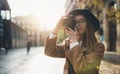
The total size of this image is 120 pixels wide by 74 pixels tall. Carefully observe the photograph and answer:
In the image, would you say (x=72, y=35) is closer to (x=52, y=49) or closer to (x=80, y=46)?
(x=80, y=46)

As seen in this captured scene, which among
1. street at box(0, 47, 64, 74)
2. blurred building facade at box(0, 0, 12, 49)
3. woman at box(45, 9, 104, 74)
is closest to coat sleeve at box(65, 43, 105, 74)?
woman at box(45, 9, 104, 74)

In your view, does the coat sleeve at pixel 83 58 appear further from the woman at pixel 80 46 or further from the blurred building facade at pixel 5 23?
the blurred building facade at pixel 5 23

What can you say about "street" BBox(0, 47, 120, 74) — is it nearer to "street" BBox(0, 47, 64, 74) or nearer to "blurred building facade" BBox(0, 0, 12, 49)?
"street" BBox(0, 47, 64, 74)

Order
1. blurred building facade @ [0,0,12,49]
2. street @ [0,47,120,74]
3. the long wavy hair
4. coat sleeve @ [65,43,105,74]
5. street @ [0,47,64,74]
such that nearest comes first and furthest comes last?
1. coat sleeve @ [65,43,105,74]
2. the long wavy hair
3. street @ [0,47,120,74]
4. street @ [0,47,64,74]
5. blurred building facade @ [0,0,12,49]

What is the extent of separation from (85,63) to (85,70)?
0.22ft

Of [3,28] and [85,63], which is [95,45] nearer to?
[85,63]

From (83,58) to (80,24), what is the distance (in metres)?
0.30

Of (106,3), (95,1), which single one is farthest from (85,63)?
(106,3)

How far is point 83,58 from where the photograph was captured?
256 cm

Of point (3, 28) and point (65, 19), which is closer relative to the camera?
point (65, 19)

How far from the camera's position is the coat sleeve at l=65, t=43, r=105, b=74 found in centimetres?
254

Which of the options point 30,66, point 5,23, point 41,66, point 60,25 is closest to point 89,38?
point 60,25

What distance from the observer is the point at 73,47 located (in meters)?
2.60

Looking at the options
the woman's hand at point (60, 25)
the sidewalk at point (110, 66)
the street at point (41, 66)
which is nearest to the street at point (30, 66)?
the street at point (41, 66)
